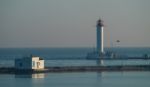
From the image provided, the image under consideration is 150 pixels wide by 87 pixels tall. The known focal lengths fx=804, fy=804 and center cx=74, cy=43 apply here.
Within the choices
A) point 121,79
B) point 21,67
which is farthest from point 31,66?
point 121,79

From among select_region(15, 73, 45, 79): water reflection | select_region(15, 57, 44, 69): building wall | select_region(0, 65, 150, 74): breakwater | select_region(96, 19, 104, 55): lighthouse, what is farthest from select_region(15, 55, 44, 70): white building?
select_region(96, 19, 104, 55): lighthouse

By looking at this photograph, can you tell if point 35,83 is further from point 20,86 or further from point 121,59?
point 121,59

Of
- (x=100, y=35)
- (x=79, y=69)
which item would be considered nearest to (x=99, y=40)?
(x=100, y=35)

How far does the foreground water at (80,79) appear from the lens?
5666 cm

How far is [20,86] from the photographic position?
183 feet

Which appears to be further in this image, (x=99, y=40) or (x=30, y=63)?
(x=99, y=40)

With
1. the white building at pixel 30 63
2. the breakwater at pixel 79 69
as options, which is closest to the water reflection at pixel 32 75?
the breakwater at pixel 79 69

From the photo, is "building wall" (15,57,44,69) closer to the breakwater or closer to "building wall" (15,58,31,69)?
"building wall" (15,58,31,69)

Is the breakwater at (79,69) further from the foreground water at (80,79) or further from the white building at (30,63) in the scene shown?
the foreground water at (80,79)

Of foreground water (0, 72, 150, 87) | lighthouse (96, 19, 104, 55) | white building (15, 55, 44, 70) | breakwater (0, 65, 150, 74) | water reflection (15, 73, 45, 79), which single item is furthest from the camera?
lighthouse (96, 19, 104, 55)

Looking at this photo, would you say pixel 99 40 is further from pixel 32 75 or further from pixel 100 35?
pixel 32 75

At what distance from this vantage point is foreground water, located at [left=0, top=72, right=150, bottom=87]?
5666 centimetres

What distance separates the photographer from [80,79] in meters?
61.5

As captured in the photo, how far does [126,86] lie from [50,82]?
6.66 m
